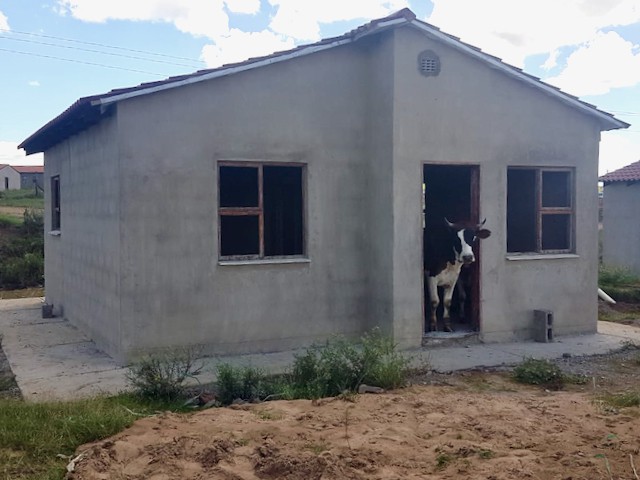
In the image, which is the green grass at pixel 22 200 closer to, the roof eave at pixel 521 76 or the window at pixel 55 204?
the window at pixel 55 204

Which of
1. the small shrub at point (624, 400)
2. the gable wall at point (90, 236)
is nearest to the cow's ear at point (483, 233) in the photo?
the small shrub at point (624, 400)

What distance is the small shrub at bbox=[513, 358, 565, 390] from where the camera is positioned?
27.3 feet

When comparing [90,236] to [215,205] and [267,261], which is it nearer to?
[215,205]

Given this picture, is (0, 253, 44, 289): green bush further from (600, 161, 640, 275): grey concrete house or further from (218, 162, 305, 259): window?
(600, 161, 640, 275): grey concrete house

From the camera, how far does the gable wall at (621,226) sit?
22.7m

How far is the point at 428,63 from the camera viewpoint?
33.3ft

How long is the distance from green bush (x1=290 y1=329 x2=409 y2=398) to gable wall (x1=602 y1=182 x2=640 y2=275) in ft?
54.9

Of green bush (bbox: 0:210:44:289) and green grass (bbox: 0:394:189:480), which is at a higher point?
green bush (bbox: 0:210:44:289)

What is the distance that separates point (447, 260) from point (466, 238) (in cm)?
60

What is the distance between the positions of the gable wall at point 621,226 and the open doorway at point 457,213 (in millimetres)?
11893

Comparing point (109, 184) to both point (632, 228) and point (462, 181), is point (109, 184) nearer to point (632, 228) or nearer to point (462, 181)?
point (462, 181)

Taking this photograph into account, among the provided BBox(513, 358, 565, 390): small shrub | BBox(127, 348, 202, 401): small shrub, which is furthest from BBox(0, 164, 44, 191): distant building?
BBox(513, 358, 565, 390): small shrub

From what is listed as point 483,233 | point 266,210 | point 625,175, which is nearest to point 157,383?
point 483,233

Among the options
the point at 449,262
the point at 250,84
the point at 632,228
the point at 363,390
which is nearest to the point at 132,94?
the point at 250,84
